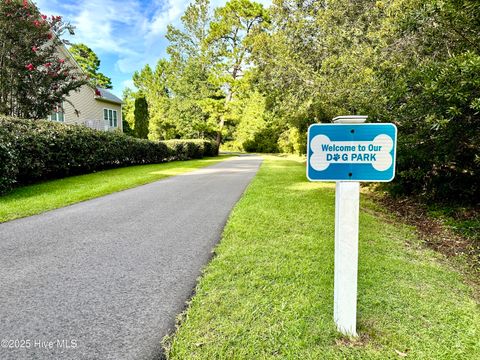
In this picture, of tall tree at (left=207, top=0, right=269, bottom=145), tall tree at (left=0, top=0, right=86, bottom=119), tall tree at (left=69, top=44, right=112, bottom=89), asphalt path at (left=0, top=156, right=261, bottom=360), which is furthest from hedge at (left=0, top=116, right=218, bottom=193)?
tall tree at (left=69, top=44, right=112, bottom=89)

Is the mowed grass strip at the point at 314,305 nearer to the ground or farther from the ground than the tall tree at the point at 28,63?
nearer to the ground

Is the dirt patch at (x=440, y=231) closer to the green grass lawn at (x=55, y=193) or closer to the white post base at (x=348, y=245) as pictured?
the white post base at (x=348, y=245)

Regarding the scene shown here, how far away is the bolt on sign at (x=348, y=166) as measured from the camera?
6.77 ft

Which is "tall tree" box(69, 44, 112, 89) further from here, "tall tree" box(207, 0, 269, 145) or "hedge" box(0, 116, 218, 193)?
"hedge" box(0, 116, 218, 193)

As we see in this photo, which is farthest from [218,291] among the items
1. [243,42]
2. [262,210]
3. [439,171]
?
[243,42]

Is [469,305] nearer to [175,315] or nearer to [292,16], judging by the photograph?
[175,315]

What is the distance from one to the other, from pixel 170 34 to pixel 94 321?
34.7m

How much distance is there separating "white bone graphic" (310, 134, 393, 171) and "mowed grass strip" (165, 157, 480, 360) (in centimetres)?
125

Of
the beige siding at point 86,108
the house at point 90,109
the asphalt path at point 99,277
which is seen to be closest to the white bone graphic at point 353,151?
the asphalt path at point 99,277

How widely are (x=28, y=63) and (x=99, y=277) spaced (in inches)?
472

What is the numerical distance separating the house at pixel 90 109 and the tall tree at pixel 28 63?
5684 mm

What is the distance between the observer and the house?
61.8 feet

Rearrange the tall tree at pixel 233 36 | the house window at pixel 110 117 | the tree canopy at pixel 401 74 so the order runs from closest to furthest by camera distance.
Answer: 1. the tree canopy at pixel 401 74
2. the house window at pixel 110 117
3. the tall tree at pixel 233 36

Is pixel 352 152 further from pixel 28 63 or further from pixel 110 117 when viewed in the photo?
pixel 110 117
